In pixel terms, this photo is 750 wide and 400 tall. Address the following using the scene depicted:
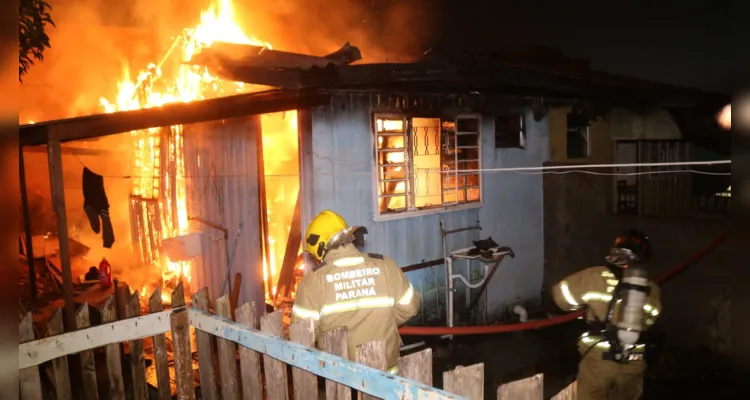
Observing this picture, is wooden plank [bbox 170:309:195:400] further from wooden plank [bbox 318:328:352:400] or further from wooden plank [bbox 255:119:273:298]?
wooden plank [bbox 255:119:273:298]

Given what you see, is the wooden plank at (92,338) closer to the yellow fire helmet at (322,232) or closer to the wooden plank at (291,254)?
the yellow fire helmet at (322,232)

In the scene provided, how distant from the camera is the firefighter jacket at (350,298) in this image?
4027mm

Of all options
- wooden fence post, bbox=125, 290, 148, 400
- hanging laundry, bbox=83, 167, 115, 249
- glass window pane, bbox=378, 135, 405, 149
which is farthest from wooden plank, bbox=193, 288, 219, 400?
hanging laundry, bbox=83, 167, 115, 249

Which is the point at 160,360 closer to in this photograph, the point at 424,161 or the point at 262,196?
the point at 262,196

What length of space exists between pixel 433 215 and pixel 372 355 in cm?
697

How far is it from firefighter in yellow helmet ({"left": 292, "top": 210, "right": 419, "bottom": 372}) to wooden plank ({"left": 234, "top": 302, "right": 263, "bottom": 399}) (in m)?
0.35

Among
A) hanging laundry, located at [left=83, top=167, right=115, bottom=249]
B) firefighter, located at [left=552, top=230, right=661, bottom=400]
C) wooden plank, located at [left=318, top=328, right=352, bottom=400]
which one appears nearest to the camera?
wooden plank, located at [left=318, top=328, right=352, bottom=400]

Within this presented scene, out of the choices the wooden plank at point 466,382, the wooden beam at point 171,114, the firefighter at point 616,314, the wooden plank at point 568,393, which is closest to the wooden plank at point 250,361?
the wooden plank at point 466,382

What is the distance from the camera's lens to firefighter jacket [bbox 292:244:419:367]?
4.03m

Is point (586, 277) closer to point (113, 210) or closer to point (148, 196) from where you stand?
point (148, 196)

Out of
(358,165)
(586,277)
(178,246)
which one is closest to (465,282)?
(358,165)

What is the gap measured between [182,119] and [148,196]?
6.07 m

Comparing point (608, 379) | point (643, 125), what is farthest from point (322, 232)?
point (643, 125)

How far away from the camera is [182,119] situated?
7.74 metres
